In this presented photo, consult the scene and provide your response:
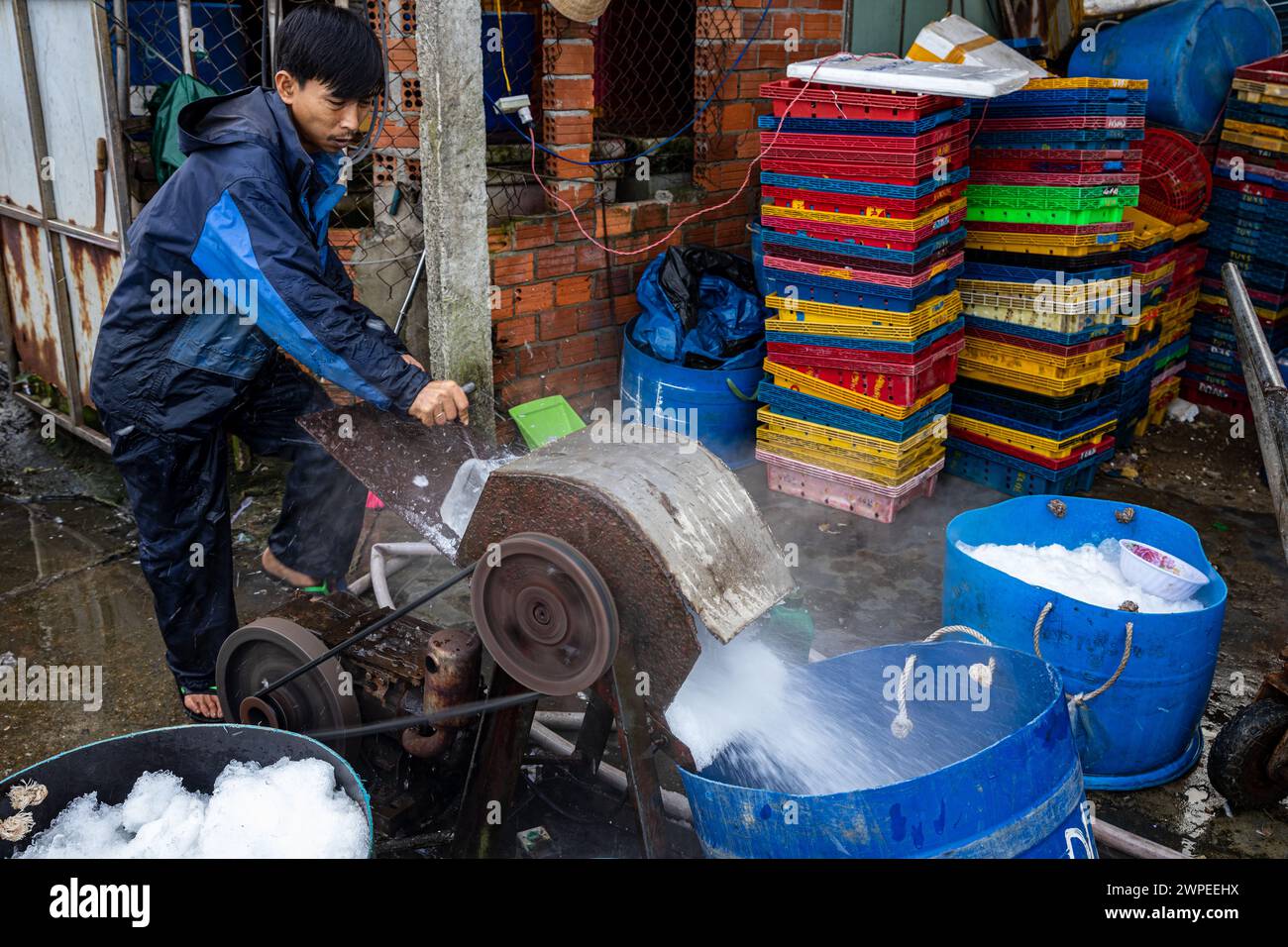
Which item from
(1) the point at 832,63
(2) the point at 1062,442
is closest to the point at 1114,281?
(2) the point at 1062,442

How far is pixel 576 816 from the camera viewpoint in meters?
3.13

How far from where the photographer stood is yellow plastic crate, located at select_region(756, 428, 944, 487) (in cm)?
513

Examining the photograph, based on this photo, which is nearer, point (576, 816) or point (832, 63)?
point (576, 816)

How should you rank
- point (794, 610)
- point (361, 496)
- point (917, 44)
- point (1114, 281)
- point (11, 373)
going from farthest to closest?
point (11, 373) → point (917, 44) → point (1114, 281) → point (361, 496) → point (794, 610)

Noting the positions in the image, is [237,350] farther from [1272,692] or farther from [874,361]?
[1272,692]

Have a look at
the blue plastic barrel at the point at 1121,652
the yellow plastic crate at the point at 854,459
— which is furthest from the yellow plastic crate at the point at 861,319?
the blue plastic barrel at the point at 1121,652

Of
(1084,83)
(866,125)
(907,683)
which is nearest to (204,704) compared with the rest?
(907,683)

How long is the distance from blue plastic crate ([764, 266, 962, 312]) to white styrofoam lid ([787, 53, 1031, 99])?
843 mm

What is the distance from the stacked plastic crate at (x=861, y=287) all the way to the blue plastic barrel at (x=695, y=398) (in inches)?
7.7

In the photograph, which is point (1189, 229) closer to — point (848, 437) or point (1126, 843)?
point (848, 437)

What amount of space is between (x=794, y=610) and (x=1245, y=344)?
8.86 feet

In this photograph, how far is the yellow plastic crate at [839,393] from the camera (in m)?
5.04

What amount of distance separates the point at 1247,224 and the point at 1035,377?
2.32 metres

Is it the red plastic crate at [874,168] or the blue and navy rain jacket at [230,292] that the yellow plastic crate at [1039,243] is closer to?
the red plastic crate at [874,168]
